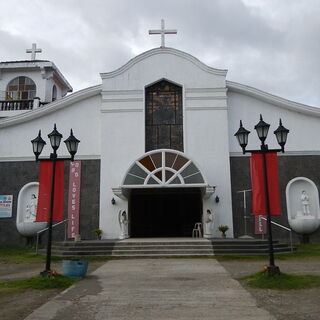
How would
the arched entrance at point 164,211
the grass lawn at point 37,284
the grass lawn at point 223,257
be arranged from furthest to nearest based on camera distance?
the arched entrance at point 164,211
the grass lawn at point 223,257
the grass lawn at point 37,284

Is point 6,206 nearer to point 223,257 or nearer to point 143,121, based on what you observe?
point 143,121

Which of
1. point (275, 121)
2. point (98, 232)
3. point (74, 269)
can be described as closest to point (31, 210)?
point (98, 232)

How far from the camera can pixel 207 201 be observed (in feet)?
64.1

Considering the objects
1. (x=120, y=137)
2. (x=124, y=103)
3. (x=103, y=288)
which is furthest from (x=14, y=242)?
(x=103, y=288)

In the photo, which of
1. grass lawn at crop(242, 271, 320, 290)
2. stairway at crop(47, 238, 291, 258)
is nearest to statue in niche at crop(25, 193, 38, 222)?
stairway at crop(47, 238, 291, 258)

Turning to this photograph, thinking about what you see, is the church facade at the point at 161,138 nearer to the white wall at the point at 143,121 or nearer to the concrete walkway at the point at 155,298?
the white wall at the point at 143,121

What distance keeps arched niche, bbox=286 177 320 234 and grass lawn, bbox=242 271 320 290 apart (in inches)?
397

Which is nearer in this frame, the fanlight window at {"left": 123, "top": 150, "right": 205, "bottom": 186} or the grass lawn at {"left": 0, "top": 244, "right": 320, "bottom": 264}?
the grass lawn at {"left": 0, "top": 244, "right": 320, "bottom": 264}

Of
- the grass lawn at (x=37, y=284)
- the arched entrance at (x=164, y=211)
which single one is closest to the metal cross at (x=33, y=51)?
the arched entrance at (x=164, y=211)

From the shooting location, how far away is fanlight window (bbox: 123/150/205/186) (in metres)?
18.2

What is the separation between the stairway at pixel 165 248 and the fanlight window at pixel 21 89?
46.9ft

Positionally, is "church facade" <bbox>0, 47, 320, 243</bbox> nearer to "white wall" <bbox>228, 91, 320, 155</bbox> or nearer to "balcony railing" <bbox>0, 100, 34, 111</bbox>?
"white wall" <bbox>228, 91, 320, 155</bbox>

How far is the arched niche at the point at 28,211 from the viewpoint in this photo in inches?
770

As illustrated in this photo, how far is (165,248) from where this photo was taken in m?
15.4
